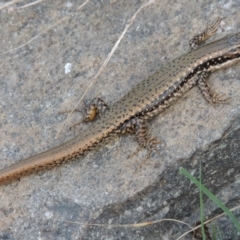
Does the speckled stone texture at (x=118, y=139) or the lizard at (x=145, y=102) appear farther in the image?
the lizard at (x=145, y=102)

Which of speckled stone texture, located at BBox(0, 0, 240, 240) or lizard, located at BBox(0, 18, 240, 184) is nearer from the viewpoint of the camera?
speckled stone texture, located at BBox(0, 0, 240, 240)

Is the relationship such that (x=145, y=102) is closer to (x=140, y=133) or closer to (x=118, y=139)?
(x=140, y=133)

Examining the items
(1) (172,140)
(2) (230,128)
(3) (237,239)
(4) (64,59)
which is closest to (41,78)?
(4) (64,59)

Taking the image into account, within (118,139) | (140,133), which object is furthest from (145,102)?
(118,139)

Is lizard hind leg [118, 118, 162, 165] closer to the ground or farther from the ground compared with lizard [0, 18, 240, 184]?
closer to the ground

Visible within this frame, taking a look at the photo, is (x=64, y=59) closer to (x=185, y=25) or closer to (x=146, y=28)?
(x=146, y=28)
